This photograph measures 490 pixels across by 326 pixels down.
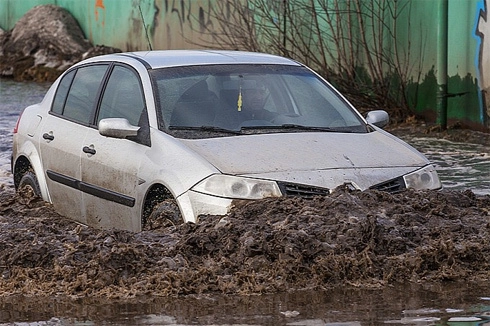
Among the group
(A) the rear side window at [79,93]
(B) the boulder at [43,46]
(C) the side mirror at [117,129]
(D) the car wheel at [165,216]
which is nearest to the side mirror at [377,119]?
(C) the side mirror at [117,129]

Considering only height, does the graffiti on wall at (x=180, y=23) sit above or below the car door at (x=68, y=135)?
above

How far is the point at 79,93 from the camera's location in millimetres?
8867

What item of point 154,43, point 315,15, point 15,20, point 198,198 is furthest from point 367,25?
point 15,20

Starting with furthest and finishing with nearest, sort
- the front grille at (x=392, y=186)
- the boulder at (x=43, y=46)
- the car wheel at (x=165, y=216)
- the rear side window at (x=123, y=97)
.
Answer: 1. the boulder at (x=43, y=46)
2. the rear side window at (x=123, y=97)
3. the front grille at (x=392, y=186)
4. the car wheel at (x=165, y=216)

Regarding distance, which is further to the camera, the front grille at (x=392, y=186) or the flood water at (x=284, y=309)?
the front grille at (x=392, y=186)

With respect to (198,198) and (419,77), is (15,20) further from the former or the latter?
(198,198)

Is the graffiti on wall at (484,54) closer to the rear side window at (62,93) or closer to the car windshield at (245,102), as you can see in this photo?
the car windshield at (245,102)

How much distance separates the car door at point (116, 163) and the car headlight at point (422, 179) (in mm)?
1763

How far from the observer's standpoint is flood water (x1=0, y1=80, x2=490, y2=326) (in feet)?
18.1

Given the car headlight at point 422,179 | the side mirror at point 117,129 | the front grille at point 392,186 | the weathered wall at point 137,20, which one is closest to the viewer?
the front grille at point 392,186

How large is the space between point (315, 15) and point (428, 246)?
31.5 feet

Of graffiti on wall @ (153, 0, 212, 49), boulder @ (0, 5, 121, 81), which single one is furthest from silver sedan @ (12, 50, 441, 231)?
boulder @ (0, 5, 121, 81)

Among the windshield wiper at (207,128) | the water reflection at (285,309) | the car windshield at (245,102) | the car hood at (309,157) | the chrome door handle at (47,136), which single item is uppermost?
the car windshield at (245,102)

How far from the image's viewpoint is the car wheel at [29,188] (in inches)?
353
